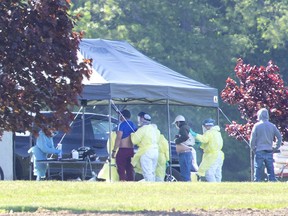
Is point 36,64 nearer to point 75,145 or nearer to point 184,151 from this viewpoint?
point 184,151

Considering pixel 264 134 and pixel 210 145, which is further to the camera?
pixel 210 145

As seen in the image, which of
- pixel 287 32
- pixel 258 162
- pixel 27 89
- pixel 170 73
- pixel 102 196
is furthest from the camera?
pixel 287 32

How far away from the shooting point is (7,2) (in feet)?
53.0

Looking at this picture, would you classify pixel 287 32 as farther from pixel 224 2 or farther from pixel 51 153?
pixel 51 153

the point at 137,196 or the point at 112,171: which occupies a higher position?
the point at 112,171

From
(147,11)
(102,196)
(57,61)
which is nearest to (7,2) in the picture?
(57,61)

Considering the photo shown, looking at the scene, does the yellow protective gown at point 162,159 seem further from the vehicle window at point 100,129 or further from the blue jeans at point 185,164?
the vehicle window at point 100,129

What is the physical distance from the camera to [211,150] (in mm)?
25641

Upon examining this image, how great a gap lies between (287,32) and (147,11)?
18.3 ft

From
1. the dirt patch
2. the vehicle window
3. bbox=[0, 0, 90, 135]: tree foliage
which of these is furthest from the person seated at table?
the dirt patch

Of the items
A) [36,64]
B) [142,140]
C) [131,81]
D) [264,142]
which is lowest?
[264,142]

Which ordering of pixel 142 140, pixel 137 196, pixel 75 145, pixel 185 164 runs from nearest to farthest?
pixel 137 196
pixel 142 140
pixel 185 164
pixel 75 145

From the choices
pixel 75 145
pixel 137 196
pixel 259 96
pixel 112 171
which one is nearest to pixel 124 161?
pixel 112 171

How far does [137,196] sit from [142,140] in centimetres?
607
